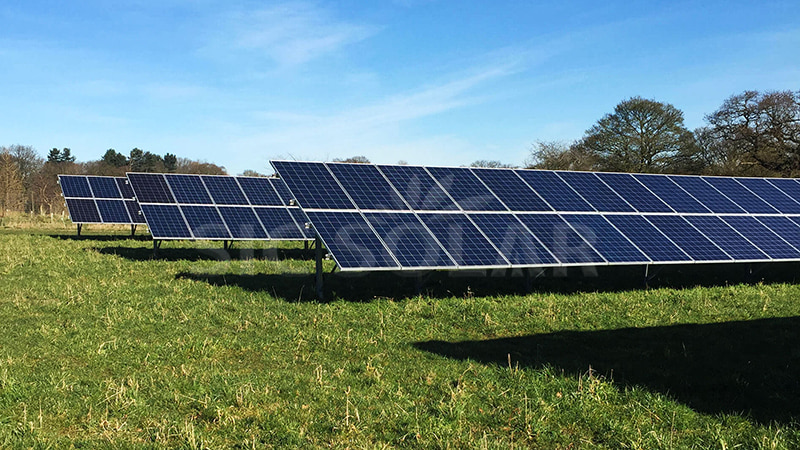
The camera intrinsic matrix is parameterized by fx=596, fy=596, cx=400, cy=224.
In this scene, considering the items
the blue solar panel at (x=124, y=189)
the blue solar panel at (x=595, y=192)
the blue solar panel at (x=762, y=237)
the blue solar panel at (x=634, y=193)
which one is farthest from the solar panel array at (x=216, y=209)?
the blue solar panel at (x=762, y=237)

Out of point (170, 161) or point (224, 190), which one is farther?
point (170, 161)

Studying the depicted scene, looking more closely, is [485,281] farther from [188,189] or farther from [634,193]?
[188,189]

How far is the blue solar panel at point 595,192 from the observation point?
20.5 meters

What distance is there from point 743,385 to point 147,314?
12409mm

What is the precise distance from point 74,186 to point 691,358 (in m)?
38.4

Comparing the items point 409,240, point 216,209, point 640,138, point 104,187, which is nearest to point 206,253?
point 216,209

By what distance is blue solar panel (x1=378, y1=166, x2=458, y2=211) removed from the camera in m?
18.1

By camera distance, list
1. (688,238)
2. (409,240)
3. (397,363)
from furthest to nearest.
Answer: (688,238) < (409,240) < (397,363)

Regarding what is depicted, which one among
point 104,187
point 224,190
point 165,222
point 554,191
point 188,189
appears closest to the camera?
point 554,191

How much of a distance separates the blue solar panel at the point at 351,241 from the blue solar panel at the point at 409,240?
0.96 ft

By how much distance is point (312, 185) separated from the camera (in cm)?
1756

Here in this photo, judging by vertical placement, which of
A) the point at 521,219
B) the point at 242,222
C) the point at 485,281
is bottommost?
the point at 485,281

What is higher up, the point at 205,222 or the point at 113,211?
the point at 113,211

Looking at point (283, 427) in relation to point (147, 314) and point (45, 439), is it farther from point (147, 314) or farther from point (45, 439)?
point (147, 314)
